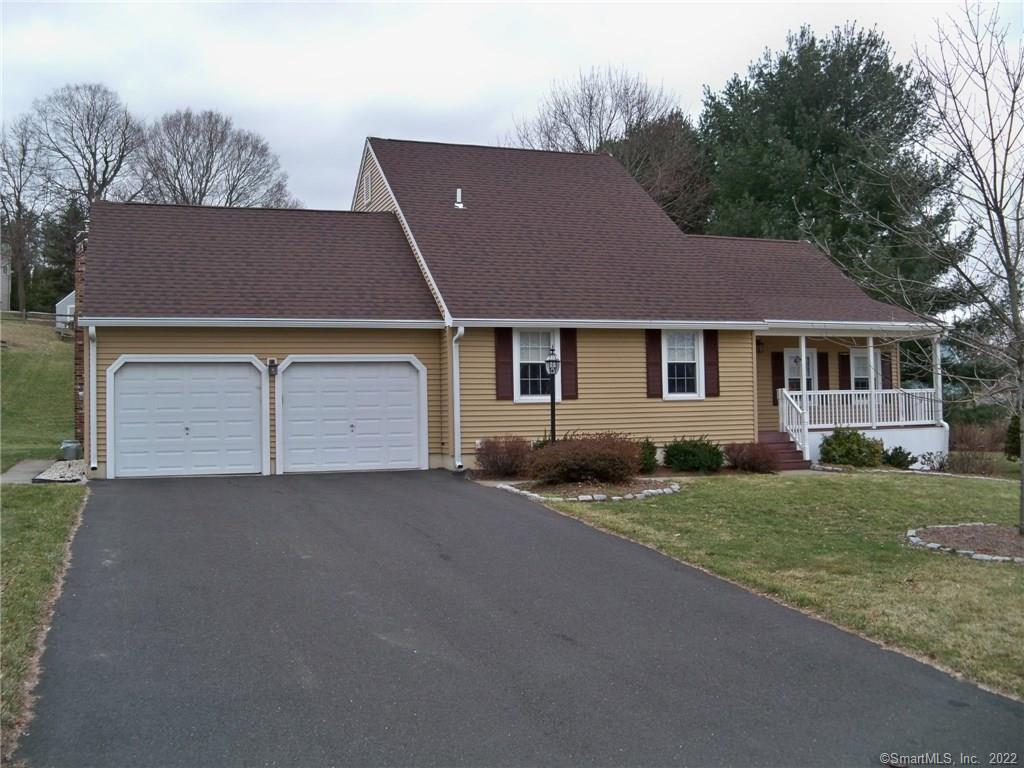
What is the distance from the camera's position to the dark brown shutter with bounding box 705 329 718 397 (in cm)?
1838

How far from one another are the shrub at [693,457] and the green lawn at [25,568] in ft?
34.0

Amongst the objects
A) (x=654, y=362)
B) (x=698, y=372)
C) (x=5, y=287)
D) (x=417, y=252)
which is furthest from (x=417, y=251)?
(x=5, y=287)

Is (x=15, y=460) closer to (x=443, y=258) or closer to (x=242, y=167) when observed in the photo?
(x=443, y=258)

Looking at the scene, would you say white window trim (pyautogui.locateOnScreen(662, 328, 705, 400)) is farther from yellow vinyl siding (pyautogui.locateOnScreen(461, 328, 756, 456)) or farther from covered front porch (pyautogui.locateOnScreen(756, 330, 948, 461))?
covered front porch (pyautogui.locateOnScreen(756, 330, 948, 461))

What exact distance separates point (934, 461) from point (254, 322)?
49.9ft

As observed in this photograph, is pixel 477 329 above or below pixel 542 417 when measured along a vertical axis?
above

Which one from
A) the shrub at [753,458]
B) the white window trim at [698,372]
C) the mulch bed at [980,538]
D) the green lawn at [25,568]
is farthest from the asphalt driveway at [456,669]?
the white window trim at [698,372]

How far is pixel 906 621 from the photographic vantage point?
22.1 feet

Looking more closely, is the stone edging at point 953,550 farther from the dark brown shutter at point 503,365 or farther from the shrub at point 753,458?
the dark brown shutter at point 503,365

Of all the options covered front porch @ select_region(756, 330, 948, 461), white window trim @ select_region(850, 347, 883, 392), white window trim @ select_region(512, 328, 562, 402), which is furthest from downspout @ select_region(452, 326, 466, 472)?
white window trim @ select_region(850, 347, 883, 392)

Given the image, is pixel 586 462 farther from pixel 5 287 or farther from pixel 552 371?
pixel 5 287

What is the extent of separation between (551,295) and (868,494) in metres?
7.08

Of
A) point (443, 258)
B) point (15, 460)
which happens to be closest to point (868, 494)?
point (443, 258)

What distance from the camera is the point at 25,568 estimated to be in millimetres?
7965
